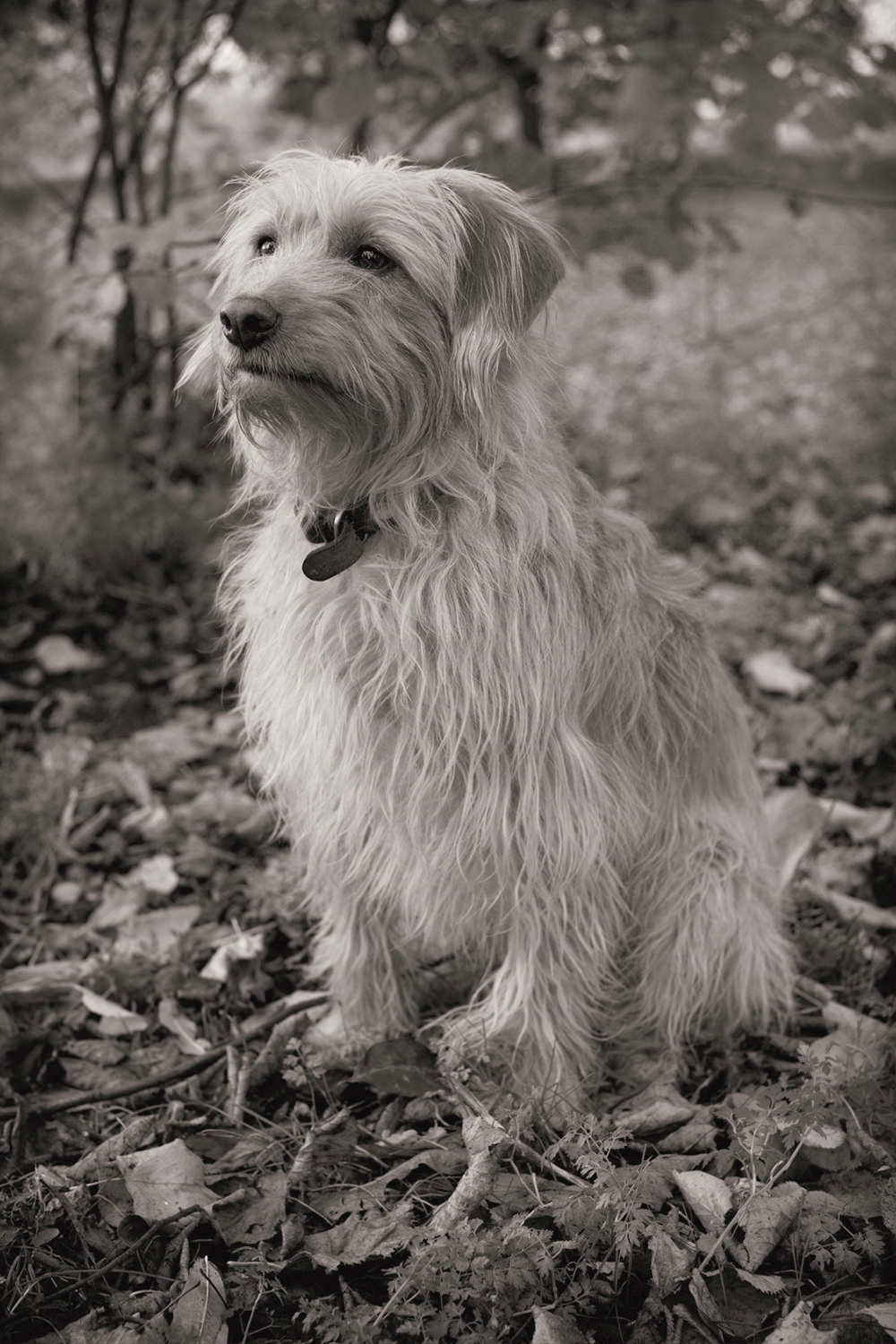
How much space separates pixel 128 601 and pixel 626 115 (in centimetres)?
270

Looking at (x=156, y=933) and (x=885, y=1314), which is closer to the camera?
(x=885, y=1314)

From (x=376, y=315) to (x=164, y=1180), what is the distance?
1.70m

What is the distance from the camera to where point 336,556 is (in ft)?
7.18

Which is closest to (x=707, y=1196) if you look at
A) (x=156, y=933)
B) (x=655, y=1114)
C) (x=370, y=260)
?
(x=655, y=1114)

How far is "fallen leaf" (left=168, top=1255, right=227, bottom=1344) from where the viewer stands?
69.5 inches

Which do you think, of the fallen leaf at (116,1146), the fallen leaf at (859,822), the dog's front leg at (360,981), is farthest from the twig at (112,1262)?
the fallen leaf at (859,822)

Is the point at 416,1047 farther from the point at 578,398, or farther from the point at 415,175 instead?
the point at 578,398

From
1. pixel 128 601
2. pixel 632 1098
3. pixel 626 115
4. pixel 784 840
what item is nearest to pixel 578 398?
pixel 626 115

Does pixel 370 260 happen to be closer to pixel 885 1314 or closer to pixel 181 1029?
pixel 181 1029

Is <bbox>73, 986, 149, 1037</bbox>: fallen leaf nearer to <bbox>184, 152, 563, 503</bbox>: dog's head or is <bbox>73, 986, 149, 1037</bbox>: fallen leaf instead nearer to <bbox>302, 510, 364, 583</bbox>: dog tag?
<bbox>302, 510, 364, 583</bbox>: dog tag

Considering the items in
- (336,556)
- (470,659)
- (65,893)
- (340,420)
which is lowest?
(65,893)

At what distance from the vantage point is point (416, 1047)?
252 centimetres

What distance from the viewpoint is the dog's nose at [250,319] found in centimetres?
198

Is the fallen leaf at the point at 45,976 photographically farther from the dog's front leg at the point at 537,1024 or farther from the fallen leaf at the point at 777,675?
the fallen leaf at the point at 777,675
